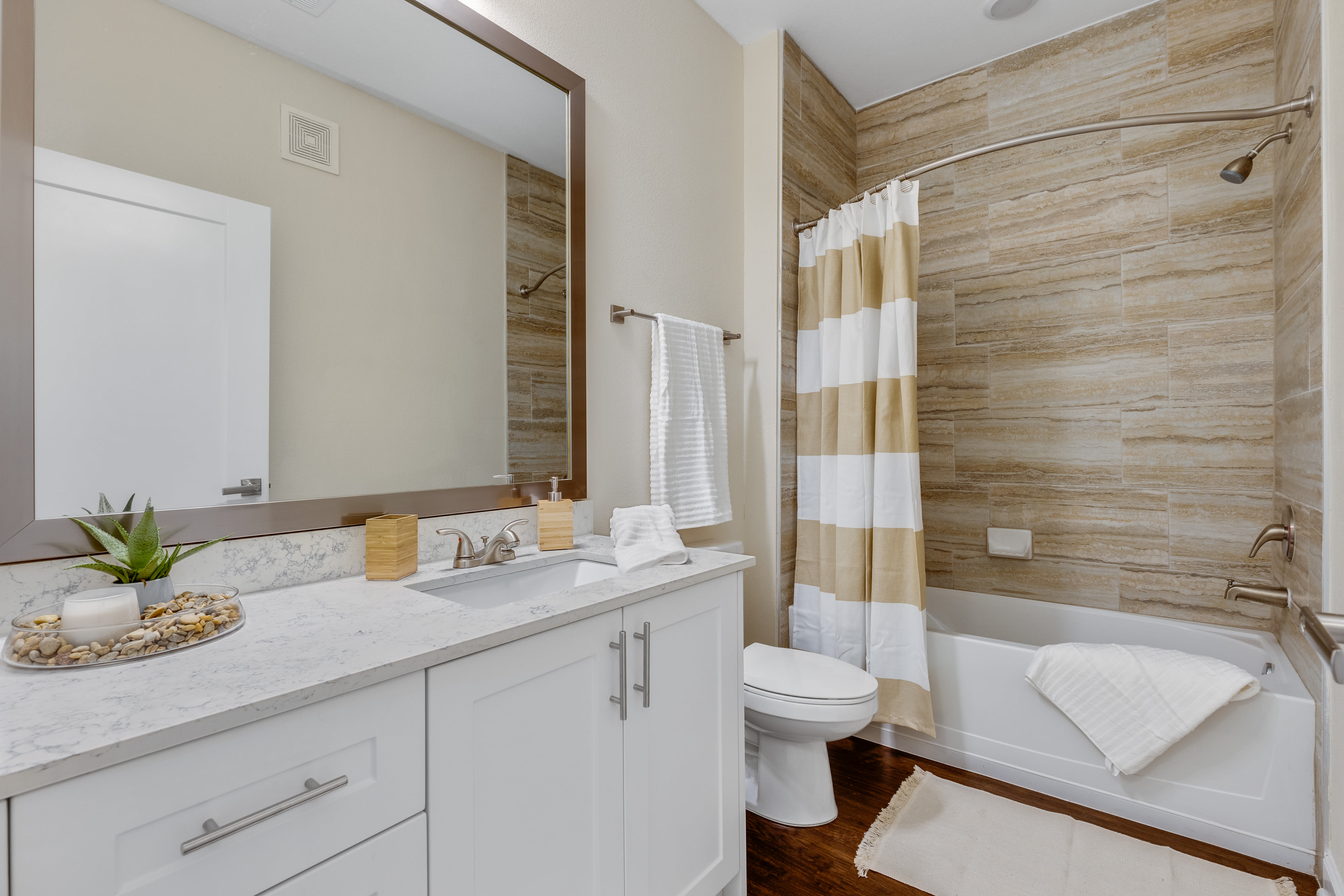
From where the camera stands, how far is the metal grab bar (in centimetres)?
62

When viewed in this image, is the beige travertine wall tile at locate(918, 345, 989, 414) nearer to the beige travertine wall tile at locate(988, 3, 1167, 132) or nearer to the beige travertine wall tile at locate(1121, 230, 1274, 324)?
the beige travertine wall tile at locate(1121, 230, 1274, 324)

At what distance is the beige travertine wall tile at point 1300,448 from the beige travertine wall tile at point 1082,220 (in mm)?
784

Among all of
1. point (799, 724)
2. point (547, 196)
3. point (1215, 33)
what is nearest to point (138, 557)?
point (547, 196)

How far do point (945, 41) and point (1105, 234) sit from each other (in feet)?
3.23

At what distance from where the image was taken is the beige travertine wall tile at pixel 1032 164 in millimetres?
2357

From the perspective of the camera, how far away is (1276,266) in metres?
2.01

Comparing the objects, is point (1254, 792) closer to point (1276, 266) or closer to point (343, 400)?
point (1276, 266)

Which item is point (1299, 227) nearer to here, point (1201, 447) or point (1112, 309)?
point (1112, 309)

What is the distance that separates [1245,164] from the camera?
1810 millimetres

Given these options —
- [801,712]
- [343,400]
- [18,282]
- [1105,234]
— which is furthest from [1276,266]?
[18,282]

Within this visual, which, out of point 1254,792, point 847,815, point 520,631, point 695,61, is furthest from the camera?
point 695,61

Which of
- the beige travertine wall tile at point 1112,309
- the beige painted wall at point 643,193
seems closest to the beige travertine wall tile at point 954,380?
the beige travertine wall tile at point 1112,309

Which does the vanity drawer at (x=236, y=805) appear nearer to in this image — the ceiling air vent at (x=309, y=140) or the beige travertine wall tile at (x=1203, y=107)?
the ceiling air vent at (x=309, y=140)

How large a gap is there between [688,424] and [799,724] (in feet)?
2.97
